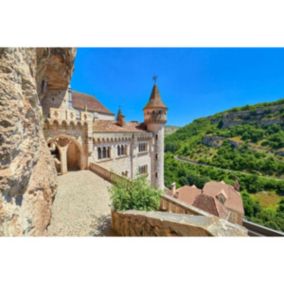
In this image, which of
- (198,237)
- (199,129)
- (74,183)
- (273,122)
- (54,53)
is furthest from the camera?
(199,129)

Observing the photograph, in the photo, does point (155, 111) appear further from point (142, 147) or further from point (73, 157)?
Result: point (73, 157)

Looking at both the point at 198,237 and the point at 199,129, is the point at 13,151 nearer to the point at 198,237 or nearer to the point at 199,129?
the point at 198,237

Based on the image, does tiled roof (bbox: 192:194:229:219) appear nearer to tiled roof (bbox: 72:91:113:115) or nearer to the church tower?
the church tower

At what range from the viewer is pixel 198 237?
10.7 feet

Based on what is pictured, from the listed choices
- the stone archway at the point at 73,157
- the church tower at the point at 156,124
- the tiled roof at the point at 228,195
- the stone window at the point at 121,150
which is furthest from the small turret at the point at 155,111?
the tiled roof at the point at 228,195

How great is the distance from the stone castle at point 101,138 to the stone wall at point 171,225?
276 centimetres

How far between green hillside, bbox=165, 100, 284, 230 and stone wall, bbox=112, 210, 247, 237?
97.3 feet

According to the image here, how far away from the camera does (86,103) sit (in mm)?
23719

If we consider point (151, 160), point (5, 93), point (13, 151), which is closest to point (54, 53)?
point (5, 93)

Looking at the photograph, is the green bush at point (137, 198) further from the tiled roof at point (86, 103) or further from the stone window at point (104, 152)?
the tiled roof at point (86, 103)

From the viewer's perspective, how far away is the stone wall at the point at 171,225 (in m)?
3.21

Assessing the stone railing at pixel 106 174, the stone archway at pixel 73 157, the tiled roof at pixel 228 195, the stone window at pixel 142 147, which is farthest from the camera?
the tiled roof at pixel 228 195

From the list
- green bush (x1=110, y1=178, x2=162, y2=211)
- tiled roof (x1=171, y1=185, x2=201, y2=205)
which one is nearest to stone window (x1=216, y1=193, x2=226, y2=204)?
tiled roof (x1=171, y1=185, x2=201, y2=205)

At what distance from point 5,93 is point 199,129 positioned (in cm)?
9778
